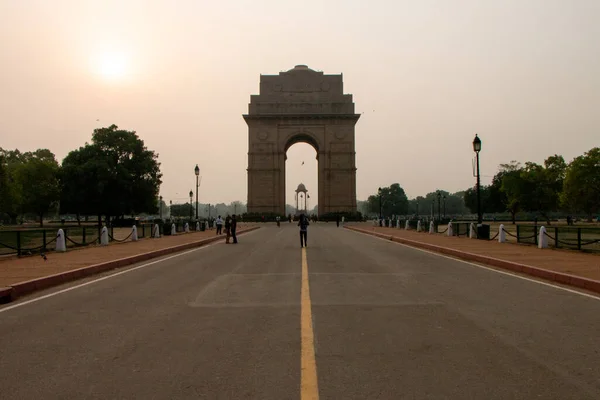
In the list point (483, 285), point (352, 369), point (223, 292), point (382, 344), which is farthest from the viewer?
point (483, 285)

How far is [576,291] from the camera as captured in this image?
10.6m

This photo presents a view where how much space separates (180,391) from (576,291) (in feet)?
28.8

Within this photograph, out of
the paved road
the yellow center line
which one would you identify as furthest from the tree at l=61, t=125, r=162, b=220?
the yellow center line

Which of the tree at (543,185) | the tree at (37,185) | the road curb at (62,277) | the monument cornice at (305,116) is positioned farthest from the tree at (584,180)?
the tree at (37,185)

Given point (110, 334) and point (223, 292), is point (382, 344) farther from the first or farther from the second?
point (223, 292)

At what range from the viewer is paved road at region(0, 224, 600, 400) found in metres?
4.73

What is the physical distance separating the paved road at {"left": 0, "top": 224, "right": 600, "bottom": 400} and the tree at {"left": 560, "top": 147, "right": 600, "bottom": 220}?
200 feet

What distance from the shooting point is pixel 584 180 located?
6462 centimetres

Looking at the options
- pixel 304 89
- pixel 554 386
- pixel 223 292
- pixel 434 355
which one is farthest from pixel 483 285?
pixel 304 89

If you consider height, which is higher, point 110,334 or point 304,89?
point 304,89

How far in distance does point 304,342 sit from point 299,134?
258 feet

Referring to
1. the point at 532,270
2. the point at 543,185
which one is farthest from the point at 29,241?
the point at 543,185

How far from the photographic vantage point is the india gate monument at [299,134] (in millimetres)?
82312

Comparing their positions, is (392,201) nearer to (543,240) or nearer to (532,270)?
(543,240)
